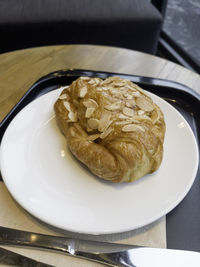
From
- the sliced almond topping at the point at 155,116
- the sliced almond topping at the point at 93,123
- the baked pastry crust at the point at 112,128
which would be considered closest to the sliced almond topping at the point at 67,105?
the baked pastry crust at the point at 112,128

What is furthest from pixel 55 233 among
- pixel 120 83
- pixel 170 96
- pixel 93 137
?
pixel 170 96

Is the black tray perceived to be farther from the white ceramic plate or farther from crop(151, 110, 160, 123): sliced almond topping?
crop(151, 110, 160, 123): sliced almond topping

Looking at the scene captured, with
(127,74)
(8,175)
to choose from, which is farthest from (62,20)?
(8,175)

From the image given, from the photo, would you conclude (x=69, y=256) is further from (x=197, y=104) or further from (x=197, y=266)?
(x=197, y=104)

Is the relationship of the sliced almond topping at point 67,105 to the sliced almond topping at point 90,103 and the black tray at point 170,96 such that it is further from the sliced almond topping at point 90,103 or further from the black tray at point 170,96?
the black tray at point 170,96

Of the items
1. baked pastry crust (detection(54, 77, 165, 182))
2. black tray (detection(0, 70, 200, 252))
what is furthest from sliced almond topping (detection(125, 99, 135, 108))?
black tray (detection(0, 70, 200, 252))

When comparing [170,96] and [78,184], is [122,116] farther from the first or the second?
[170,96]
